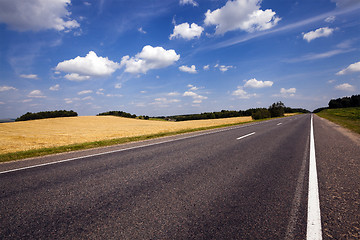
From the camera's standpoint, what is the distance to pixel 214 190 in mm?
3178

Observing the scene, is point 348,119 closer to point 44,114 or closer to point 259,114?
point 259,114

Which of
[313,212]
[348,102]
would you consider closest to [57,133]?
[313,212]

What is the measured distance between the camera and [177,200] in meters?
2.83

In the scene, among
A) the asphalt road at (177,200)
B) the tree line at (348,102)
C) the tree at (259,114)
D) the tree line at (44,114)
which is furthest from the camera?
the tree line at (348,102)

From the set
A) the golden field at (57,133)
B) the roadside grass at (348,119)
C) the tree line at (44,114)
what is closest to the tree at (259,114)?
the roadside grass at (348,119)

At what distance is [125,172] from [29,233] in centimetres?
225

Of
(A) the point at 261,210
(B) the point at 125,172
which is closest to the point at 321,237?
(A) the point at 261,210

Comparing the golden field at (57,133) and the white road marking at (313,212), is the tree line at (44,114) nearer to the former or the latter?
the golden field at (57,133)

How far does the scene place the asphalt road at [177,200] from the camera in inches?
82.7

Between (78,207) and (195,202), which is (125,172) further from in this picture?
(195,202)

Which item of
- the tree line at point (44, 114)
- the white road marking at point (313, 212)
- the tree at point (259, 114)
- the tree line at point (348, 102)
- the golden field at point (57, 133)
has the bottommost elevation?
the white road marking at point (313, 212)

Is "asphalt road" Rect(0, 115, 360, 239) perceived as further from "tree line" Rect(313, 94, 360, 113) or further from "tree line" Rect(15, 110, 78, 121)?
→ "tree line" Rect(313, 94, 360, 113)

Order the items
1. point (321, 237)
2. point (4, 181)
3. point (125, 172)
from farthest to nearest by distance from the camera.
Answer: point (125, 172)
point (4, 181)
point (321, 237)

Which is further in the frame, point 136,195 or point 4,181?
point 4,181
